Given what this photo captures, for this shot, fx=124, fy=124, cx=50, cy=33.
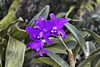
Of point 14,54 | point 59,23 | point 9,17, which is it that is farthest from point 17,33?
point 9,17

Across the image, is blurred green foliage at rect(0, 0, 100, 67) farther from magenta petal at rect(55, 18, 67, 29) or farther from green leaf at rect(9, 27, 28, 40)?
A: magenta petal at rect(55, 18, 67, 29)

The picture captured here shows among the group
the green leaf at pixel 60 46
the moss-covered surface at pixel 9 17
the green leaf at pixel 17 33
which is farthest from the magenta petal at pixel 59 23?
the moss-covered surface at pixel 9 17

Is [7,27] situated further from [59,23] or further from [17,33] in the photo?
[59,23]

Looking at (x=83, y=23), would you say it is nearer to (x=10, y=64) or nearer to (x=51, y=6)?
(x=51, y=6)

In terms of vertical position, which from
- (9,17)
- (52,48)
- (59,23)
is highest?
(59,23)

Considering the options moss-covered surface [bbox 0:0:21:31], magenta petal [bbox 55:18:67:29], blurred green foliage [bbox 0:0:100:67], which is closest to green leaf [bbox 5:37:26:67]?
blurred green foliage [bbox 0:0:100:67]

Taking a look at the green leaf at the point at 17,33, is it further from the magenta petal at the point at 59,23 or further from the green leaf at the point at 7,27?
the magenta petal at the point at 59,23

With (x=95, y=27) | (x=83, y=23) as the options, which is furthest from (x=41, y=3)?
(x=95, y=27)

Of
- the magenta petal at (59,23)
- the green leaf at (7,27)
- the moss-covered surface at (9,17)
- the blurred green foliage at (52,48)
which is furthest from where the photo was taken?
the moss-covered surface at (9,17)

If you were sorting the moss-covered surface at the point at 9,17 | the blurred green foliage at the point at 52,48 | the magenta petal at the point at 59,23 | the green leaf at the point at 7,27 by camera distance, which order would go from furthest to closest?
the moss-covered surface at the point at 9,17 → the green leaf at the point at 7,27 → the blurred green foliage at the point at 52,48 → the magenta petal at the point at 59,23
